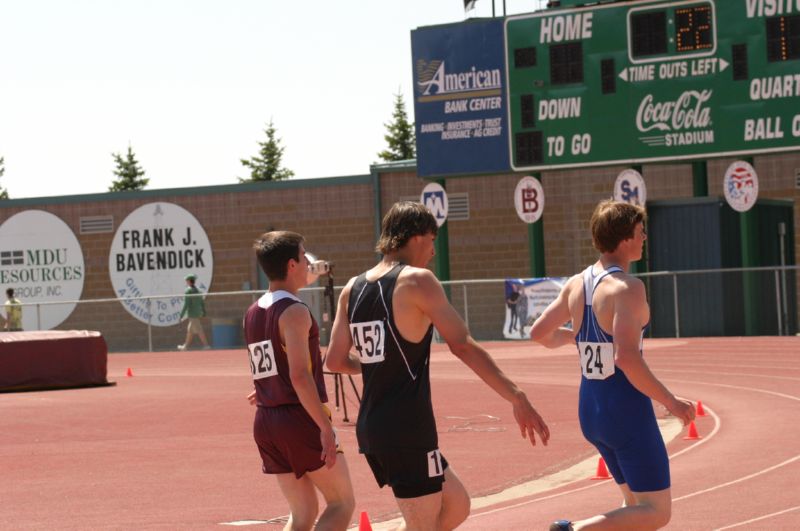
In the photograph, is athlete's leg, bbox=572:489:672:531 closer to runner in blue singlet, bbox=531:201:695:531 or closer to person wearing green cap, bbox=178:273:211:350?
runner in blue singlet, bbox=531:201:695:531

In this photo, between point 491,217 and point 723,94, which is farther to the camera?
point 491,217

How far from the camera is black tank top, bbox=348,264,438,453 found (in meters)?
6.41

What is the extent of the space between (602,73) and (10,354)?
1441 centimetres

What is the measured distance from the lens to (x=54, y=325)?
4275cm

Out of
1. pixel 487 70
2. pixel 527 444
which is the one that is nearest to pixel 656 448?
pixel 527 444

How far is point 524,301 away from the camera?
3338 centimetres

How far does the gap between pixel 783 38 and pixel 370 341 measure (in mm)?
24836

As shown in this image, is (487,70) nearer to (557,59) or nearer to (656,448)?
(557,59)

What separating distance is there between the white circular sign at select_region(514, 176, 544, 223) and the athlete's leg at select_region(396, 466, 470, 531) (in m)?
27.7

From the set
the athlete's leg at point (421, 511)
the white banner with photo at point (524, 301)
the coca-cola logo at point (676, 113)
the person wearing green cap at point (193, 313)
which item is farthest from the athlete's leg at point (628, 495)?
the person wearing green cap at point (193, 313)

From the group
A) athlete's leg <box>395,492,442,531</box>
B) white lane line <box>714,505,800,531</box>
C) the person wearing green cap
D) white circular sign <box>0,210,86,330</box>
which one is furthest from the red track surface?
white circular sign <box>0,210,86,330</box>

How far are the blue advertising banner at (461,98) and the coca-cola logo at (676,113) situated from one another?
3.45 metres

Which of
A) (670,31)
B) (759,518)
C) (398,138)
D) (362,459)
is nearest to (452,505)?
(759,518)

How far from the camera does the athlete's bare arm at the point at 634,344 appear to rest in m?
6.50
